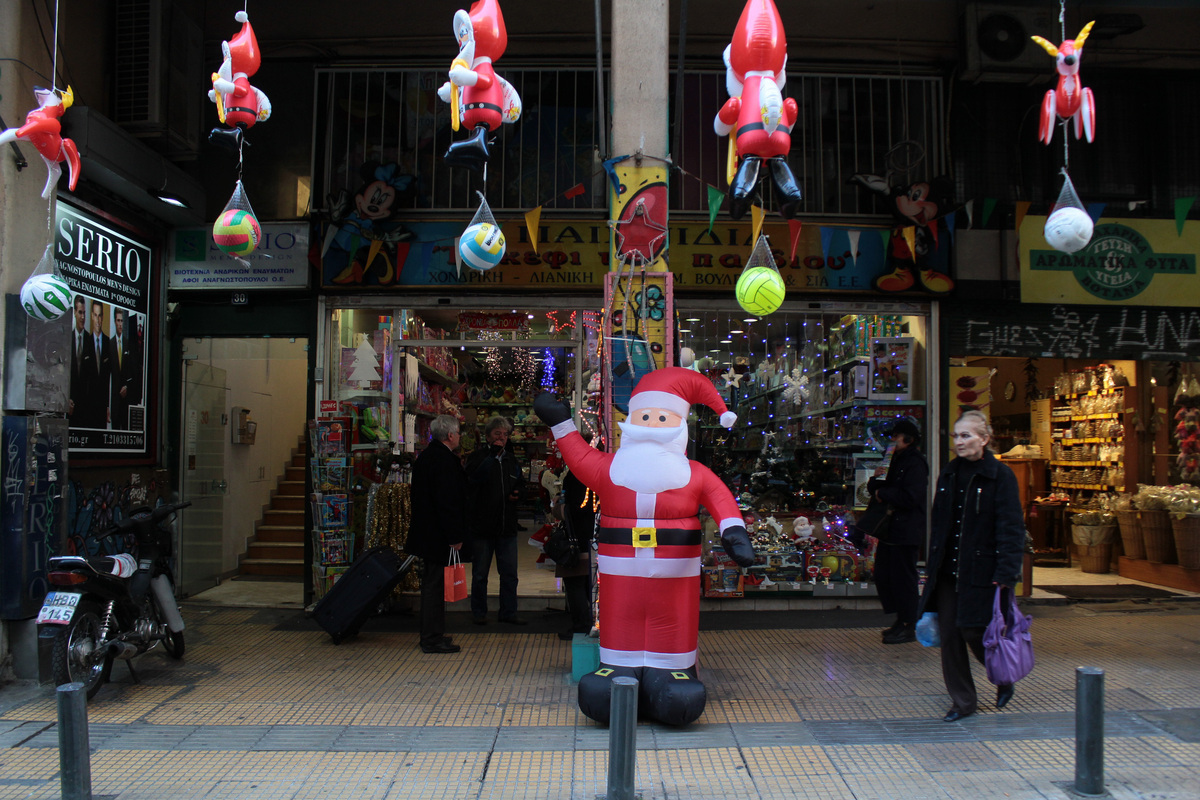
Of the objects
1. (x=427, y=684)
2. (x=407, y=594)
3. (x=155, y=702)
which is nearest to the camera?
(x=155, y=702)

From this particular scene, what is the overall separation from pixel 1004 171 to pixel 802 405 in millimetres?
3438

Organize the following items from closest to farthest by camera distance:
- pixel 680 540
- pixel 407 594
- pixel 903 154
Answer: pixel 680 540
pixel 407 594
pixel 903 154

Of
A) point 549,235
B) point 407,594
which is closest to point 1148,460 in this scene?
point 549,235

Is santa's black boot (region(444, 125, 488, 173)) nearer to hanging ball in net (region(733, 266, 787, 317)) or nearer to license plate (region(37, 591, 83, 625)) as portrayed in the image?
hanging ball in net (region(733, 266, 787, 317))

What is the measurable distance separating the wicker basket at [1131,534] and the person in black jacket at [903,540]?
170 inches

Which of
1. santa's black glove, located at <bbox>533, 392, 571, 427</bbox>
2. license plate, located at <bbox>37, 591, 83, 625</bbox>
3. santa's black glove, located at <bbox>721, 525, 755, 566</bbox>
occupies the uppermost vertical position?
santa's black glove, located at <bbox>533, 392, 571, 427</bbox>

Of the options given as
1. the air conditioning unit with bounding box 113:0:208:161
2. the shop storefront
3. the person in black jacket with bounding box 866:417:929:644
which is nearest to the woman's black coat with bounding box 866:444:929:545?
the person in black jacket with bounding box 866:417:929:644

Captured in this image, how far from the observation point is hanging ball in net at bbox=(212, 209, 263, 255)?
5.71 meters

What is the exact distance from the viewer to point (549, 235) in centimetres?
814

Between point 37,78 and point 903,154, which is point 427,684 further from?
point 903,154

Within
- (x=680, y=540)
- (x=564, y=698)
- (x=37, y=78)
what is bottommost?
(x=564, y=698)

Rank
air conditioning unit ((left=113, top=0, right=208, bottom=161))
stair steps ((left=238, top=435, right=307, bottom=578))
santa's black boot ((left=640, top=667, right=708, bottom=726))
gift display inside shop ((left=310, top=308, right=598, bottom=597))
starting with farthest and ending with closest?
stair steps ((left=238, top=435, right=307, bottom=578)) → gift display inside shop ((left=310, top=308, right=598, bottom=597)) → air conditioning unit ((left=113, top=0, right=208, bottom=161)) → santa's black boot ((left=640, top=667, right=708, bottom=726))

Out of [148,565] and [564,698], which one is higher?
[148,565]

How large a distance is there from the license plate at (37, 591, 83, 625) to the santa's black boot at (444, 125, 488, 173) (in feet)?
12.1
